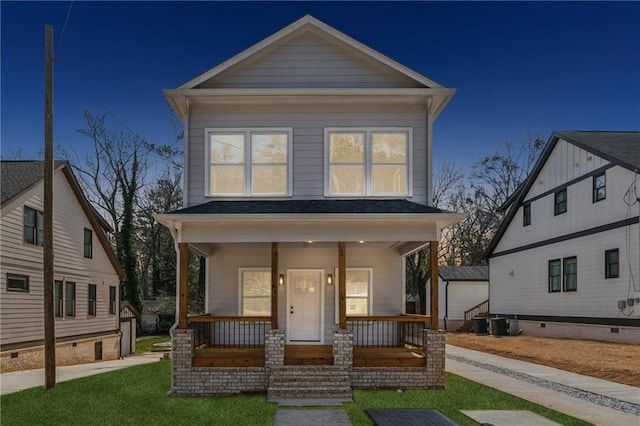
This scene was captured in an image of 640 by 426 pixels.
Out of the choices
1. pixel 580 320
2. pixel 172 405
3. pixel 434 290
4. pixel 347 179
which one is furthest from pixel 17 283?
pixel 580 320

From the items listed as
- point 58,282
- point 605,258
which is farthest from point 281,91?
point 605,258

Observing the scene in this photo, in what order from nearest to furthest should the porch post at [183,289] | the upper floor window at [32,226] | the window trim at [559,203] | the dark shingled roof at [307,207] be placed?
1. the porch post at [183,289]
2. the dark shingled roof at [307,207]
3. the upper floor window at [32,226]
4. the window trim at [559,203]

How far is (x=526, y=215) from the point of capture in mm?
24516

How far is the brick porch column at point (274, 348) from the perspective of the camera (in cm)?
1078

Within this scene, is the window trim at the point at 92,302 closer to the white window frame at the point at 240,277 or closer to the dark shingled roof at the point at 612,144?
the white window frame at the point at 240,277

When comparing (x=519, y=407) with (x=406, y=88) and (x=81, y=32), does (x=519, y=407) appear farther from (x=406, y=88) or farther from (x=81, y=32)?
(x=81, y=32)

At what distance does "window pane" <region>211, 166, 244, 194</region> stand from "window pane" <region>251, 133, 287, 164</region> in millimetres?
619

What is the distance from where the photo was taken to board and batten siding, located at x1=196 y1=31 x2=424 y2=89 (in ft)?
43.5

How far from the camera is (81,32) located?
986 inches

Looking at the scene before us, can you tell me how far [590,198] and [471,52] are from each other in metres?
7.58

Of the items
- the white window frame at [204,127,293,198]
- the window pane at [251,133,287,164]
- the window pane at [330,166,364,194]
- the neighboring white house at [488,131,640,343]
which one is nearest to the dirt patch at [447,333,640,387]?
the neighboring white house at [488,131,640,343]

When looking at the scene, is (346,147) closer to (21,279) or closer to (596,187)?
(21,279)

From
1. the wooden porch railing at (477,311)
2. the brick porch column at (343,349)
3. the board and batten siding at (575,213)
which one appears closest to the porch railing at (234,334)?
the brick porch column at (343,349)

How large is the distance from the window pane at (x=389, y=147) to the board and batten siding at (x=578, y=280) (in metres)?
8.85
